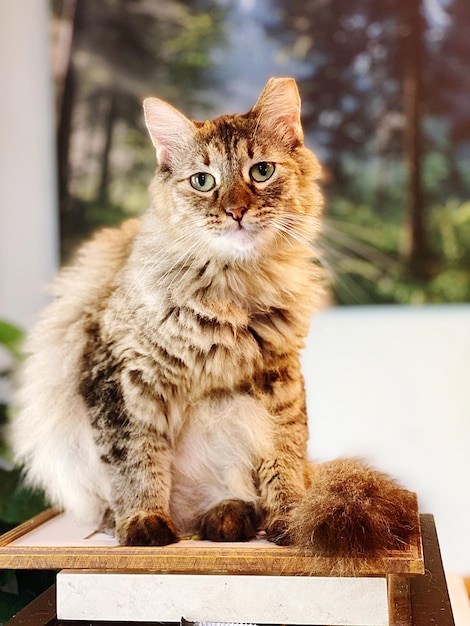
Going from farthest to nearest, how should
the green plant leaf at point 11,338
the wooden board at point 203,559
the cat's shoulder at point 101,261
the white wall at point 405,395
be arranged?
the white wall at point 405,395 → the green plant leaf at point 11,338 → the cat's shoulder at point 101,261 → the wooden board at point 203,559

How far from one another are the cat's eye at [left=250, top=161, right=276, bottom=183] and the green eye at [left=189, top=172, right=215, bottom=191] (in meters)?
0.06

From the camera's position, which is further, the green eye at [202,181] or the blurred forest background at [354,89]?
the blurred forest background at [354,89]

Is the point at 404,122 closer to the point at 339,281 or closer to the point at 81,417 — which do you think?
the point at 339,281

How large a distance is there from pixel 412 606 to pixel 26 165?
6.68 ft

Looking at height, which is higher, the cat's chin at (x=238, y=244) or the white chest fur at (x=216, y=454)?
the cat's chin at (x=238, y=244)

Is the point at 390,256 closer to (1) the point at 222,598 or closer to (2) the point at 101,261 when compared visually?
(2) the point at 101,261

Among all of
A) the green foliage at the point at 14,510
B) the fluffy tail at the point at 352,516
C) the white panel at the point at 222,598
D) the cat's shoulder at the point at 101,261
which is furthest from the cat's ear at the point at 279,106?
the green foliage at the point at 14,510

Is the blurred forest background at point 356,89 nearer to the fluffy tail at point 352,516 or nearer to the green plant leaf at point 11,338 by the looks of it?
the green plant leaf at point 11,338

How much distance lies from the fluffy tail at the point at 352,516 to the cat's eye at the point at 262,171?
0.41 metres

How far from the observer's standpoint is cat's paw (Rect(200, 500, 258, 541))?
945 mm

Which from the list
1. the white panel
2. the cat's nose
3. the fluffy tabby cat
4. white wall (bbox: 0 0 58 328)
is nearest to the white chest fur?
the fluffy tabby cat

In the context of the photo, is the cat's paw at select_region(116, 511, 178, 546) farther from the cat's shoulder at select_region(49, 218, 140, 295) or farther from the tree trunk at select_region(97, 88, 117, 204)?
the tree trunk at select_region(97, 88, 117, 204)

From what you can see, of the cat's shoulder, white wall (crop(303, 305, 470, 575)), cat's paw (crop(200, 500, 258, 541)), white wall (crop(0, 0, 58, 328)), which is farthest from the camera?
white wall (crop(0, 0, 58, 328))

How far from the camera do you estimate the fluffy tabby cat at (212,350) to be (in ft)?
3.20
